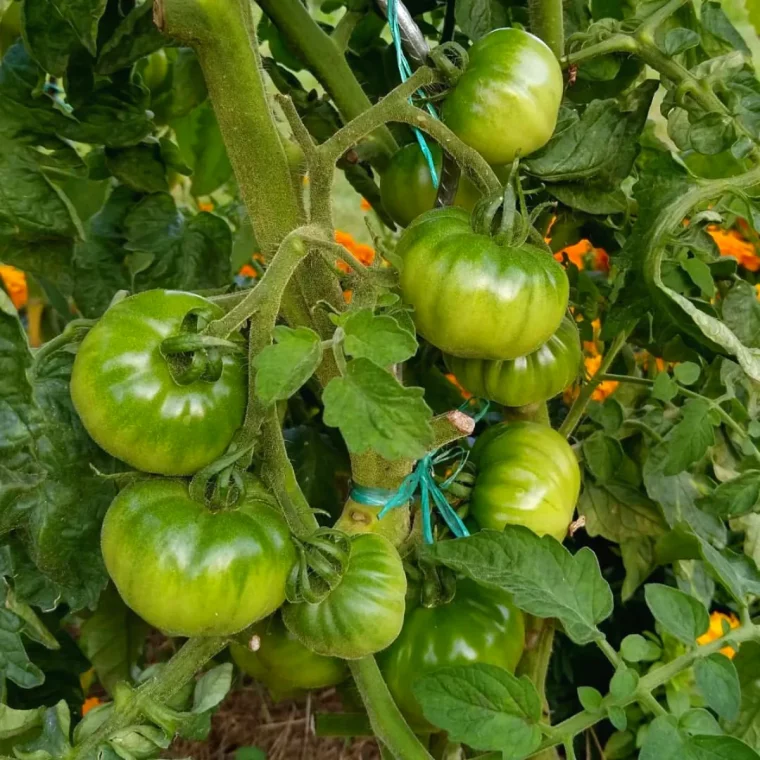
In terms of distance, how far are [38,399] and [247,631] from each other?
0.24 m

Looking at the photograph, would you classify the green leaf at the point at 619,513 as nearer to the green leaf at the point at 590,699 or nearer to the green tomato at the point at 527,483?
the green tomato at the point at 527,483

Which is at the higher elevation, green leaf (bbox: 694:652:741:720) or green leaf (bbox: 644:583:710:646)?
green leaf (bbox: 644:583:710:646)

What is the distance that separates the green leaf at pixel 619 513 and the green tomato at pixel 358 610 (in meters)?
0.35

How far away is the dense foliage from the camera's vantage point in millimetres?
470

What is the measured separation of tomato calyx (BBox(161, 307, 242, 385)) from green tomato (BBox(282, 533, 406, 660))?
0.15 m

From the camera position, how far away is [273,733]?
4.30 ft

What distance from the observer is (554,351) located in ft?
2.13

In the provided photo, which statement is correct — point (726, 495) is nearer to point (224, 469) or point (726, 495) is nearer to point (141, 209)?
point (224, 469)

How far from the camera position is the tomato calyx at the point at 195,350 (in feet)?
1.43

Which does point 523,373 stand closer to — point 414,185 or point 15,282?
point 414,185

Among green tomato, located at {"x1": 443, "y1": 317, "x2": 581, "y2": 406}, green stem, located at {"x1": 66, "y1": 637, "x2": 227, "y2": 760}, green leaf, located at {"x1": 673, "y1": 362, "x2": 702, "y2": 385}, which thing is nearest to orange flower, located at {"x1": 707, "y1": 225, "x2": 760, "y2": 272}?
green leaf, located at {"x1": 673, "y1": 362, "x2": 702, "y2": 385}

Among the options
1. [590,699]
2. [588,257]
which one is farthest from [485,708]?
[588,257]

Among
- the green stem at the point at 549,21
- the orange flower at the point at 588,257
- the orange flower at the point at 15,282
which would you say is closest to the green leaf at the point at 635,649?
the green stem at the point at 549,21

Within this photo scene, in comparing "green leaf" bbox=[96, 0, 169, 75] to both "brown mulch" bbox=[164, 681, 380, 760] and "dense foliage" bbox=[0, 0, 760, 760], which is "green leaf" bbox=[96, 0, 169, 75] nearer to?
"dense foliage" bbox=[0, 0, 760, 760]
